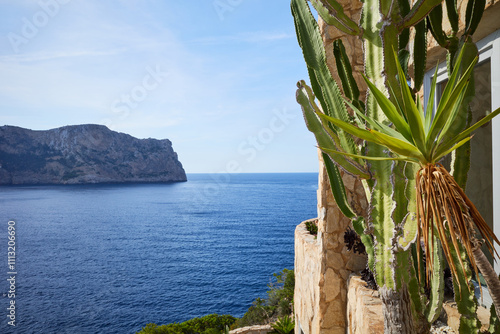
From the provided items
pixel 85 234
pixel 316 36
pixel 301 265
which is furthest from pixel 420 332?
pixel 85 234

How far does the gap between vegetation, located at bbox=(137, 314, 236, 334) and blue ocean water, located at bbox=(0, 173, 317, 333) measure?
1270 centimetres

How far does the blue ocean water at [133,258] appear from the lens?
2669 centimetres

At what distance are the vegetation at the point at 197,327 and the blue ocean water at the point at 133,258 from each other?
41.7ft

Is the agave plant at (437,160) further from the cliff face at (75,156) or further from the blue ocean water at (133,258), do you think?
the cliff face at (75,156)

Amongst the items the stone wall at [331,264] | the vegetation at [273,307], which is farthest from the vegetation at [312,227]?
the vegetation at [273,307]

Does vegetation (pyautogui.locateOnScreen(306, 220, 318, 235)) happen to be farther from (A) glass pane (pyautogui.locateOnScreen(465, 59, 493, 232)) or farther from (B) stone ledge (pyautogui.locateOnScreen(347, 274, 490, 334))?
(A) glass pane (pyautogui.locateOnScreen(465, 59, 493, 232))

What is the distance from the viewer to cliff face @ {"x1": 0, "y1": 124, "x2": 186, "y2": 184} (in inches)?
3066

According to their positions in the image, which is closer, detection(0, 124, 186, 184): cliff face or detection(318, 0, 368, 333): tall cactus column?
detection(318, 0, 368, 333): tall cactus column

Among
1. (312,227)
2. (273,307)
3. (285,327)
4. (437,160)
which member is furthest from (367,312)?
(273,307)

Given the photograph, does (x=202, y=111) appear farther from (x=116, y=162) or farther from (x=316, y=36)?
(x=316, y=36)

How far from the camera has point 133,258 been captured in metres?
38.6

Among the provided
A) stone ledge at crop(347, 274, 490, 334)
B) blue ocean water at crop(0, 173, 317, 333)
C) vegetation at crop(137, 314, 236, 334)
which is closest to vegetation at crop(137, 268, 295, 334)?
vegetation at crop(137, 314, 236, 334)

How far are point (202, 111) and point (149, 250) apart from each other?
24.7 m

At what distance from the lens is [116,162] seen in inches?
3531
